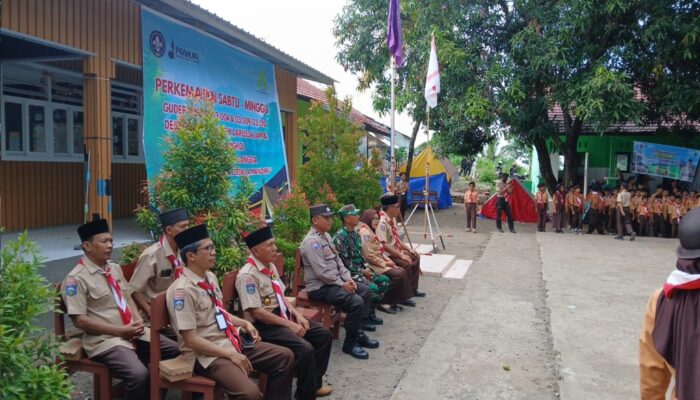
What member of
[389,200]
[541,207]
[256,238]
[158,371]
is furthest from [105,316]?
[541,207]

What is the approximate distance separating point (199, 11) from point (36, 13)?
80.0 inches

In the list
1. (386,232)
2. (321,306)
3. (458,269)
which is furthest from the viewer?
(458,269)

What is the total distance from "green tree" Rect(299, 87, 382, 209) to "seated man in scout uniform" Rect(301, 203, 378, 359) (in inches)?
104

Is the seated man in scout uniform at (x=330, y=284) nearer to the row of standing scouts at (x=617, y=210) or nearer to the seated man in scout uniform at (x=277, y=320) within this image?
the seated man in scout uniform at (x=277, y=320)

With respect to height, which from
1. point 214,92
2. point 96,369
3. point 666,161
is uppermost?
point 214,92

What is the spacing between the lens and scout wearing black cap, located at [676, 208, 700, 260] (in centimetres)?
223

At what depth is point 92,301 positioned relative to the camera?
360 centimetres

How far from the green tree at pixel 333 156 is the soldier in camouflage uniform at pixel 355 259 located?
1902 millimetres

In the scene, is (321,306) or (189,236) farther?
(321,306)

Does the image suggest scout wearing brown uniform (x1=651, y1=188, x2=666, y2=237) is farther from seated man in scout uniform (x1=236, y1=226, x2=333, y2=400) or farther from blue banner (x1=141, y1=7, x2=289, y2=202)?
Result: seated man in scout uniform (x1=236, y1=226, x2=333, y2=400)

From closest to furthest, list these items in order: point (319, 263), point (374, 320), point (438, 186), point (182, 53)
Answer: point (319, 263), point (374, 320), point (182, 53), point (438, 186)

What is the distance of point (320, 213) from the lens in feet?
17.6

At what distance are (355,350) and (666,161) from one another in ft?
47.9

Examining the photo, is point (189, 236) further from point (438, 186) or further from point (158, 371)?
point (438, 186)
